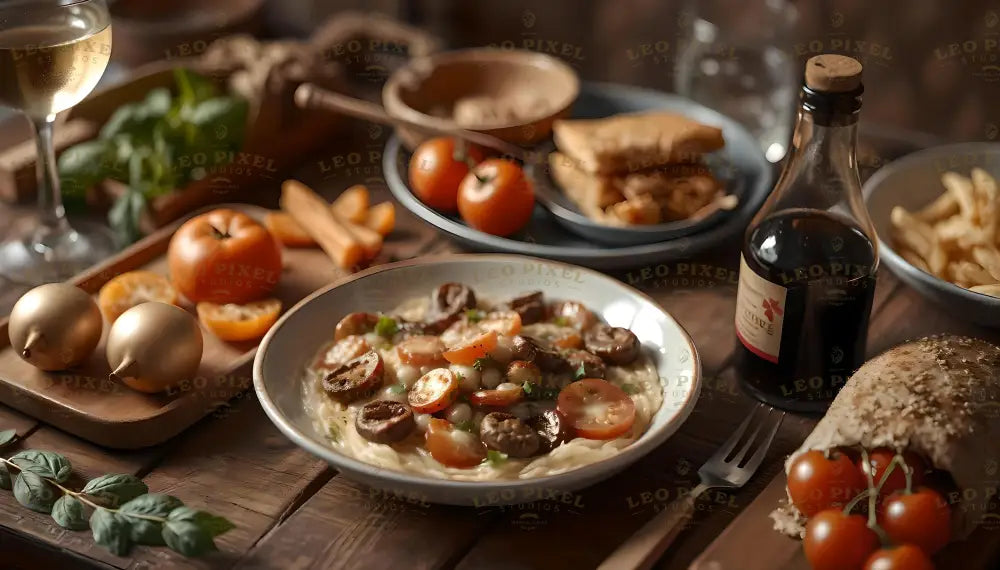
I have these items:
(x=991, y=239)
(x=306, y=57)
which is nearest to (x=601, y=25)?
(x=306, y=57)

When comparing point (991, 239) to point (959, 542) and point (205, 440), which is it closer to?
point (959, 542)

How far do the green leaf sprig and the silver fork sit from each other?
1.76 ft

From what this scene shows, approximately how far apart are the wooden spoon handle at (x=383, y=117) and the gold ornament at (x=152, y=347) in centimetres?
76

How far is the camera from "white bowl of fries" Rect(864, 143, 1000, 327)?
71.9 inches

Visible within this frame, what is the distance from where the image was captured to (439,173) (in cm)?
222

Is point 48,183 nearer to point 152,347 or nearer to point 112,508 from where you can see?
point 152,347

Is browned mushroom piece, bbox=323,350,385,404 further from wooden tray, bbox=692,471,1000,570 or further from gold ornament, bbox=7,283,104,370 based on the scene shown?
wooden tray, bbox=692,471,1000,570

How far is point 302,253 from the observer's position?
218 cm

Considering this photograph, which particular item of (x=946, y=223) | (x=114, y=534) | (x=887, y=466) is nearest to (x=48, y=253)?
(x=114, y=534)

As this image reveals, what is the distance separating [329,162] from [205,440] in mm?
981

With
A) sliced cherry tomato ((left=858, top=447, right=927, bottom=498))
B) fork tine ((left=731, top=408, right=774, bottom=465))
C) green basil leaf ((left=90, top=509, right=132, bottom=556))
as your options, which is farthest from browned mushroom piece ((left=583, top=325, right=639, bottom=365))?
green basil leaf ((left=90, top=509, right=132, bottom=556))

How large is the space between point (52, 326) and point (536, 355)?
0.77 m

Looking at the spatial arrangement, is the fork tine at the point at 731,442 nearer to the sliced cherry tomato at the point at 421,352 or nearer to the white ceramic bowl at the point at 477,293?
the white ceramic bowl at the point at 477,293

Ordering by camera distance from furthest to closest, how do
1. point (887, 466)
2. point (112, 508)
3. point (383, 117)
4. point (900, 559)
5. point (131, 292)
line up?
point (383, 117) < point (131, 292) < point (112, 508) < point (887, 466) < point (900, 559)
